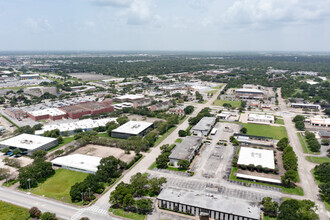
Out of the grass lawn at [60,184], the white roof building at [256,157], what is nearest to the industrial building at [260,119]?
the white roof building at [256,157]

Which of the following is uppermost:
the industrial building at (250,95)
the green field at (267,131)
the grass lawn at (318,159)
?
the industrial building at (250,95)

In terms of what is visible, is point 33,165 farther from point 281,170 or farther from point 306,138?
point 306,138

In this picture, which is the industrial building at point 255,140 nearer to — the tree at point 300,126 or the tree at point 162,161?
the tree at point 300,126

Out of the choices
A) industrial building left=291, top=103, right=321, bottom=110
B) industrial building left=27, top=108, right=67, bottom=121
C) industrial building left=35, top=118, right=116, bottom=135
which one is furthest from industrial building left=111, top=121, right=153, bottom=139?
industrial building left=291, top=103, right=321, bottom=110

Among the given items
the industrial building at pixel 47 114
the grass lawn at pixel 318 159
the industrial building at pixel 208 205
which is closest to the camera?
the industrial building at pixel 208 205

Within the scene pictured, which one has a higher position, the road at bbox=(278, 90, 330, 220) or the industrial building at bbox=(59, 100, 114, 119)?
the industrial building at bbox=(59, 100, 114, 119)

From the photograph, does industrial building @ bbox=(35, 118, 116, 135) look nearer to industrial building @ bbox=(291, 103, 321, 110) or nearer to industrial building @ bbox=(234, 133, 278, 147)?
industrial building @ bbox=(234, 133, 278, 147)
